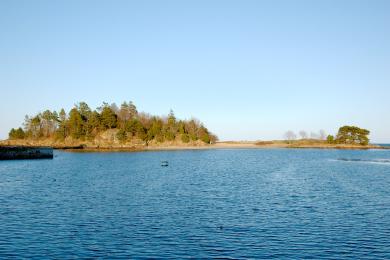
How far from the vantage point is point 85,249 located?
2894 cm

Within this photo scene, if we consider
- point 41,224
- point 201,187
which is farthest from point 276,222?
point 201,187

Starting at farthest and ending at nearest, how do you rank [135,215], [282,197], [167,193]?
1. [167,193]
2. [282,197]
3. [135,215]

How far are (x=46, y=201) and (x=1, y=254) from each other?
22.5 m

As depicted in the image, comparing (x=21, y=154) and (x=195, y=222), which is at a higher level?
(x=21, y=154)

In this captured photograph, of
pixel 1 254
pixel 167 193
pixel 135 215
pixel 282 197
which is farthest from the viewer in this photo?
pixel 167 193

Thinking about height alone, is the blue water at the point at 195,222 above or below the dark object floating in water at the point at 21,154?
below

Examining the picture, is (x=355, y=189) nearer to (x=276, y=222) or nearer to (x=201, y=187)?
(x=201, y=187)

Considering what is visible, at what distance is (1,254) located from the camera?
2758cm

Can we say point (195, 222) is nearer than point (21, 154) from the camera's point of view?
Yes

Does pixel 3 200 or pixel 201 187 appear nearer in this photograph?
pixel 3 200

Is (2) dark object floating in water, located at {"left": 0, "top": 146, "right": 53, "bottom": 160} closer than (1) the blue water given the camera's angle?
No

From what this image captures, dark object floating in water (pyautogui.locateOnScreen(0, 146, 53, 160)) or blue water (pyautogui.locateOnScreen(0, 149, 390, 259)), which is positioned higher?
dark object floating in water (pyautogui.locateOnScreen(0, 146, 53, 160))

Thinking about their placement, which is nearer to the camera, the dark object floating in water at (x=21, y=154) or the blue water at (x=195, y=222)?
the blue water at (x=195, y=222)

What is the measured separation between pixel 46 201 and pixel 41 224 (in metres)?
13.6
